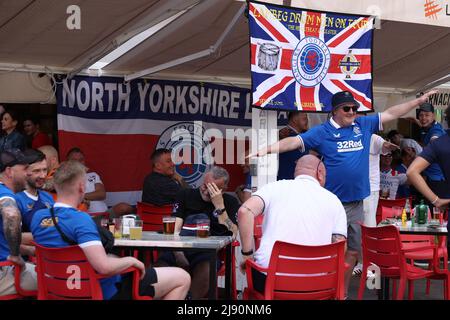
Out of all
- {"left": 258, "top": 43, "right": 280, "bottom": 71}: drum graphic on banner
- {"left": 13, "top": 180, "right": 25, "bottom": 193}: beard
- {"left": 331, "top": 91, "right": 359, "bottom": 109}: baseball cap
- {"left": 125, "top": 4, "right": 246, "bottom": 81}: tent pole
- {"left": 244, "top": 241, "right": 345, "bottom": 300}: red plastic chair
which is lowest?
{"left": 244, "top": 241, "right": 345, "bottom": 300}: red plastic chair

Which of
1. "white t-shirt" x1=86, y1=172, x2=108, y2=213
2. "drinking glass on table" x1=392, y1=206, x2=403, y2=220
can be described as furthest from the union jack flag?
"white t-shirt" x1=86, y1=172, x2=108, y2=213

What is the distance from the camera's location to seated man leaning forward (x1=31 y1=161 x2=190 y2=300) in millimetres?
3947

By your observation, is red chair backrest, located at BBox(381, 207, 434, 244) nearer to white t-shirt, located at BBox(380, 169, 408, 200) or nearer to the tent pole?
the tent pole

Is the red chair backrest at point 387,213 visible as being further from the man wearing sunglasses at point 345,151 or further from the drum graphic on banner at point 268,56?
the drum graphic on banner at point 268,56

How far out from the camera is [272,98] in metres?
6.21

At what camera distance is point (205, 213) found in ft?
19.5

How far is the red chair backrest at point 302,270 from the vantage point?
163 inches

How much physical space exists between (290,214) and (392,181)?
583 centimetres

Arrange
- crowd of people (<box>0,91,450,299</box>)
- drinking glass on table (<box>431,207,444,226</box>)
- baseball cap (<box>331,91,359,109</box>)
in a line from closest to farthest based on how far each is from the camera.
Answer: crowd of people (<box>0,91,450,299</box>), baseball cap (<box>331,91,359,109</box>), drinking glass on table (<box>431,207,444,226</box>)

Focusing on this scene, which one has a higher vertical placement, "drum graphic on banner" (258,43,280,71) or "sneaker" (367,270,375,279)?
"drum graphic on banner" (258,43,280,71)

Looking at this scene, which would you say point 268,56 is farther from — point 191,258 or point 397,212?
point 397,212

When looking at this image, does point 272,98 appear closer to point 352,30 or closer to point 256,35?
point 256,35
